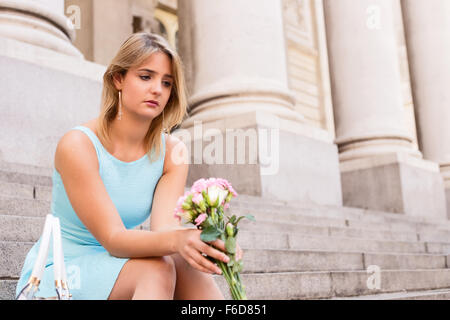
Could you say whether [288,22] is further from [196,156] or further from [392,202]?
[196,156]

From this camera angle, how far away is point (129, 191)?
3189 millimetres

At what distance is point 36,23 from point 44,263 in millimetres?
5395

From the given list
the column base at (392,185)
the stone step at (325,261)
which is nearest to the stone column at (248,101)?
the stone step at (325,261)

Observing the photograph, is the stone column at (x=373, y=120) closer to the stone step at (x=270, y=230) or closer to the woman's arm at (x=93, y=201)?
the stone step at (x=270, y=230)

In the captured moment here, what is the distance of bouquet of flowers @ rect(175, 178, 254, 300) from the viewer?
2281 mm

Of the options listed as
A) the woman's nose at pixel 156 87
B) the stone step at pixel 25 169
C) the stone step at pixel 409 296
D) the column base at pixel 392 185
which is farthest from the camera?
the column base at pixel 392 185

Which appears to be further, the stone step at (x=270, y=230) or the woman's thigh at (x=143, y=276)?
the stone step at (x=270, y=230)

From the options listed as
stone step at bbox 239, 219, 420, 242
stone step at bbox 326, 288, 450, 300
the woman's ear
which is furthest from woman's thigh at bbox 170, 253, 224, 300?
stone step at bbox 239, 219, 420, 242

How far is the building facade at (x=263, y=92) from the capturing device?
6.57 m

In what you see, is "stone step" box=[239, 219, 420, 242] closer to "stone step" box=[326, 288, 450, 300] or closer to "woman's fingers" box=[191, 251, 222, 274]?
"stone step" box=[326, 288, 450, 300]

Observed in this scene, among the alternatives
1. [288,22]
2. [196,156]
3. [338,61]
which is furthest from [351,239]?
[288,22]

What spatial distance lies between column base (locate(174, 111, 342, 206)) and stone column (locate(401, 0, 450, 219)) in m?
6.05

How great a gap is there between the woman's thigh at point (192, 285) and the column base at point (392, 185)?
976cm

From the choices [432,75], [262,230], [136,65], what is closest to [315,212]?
[262,230]
